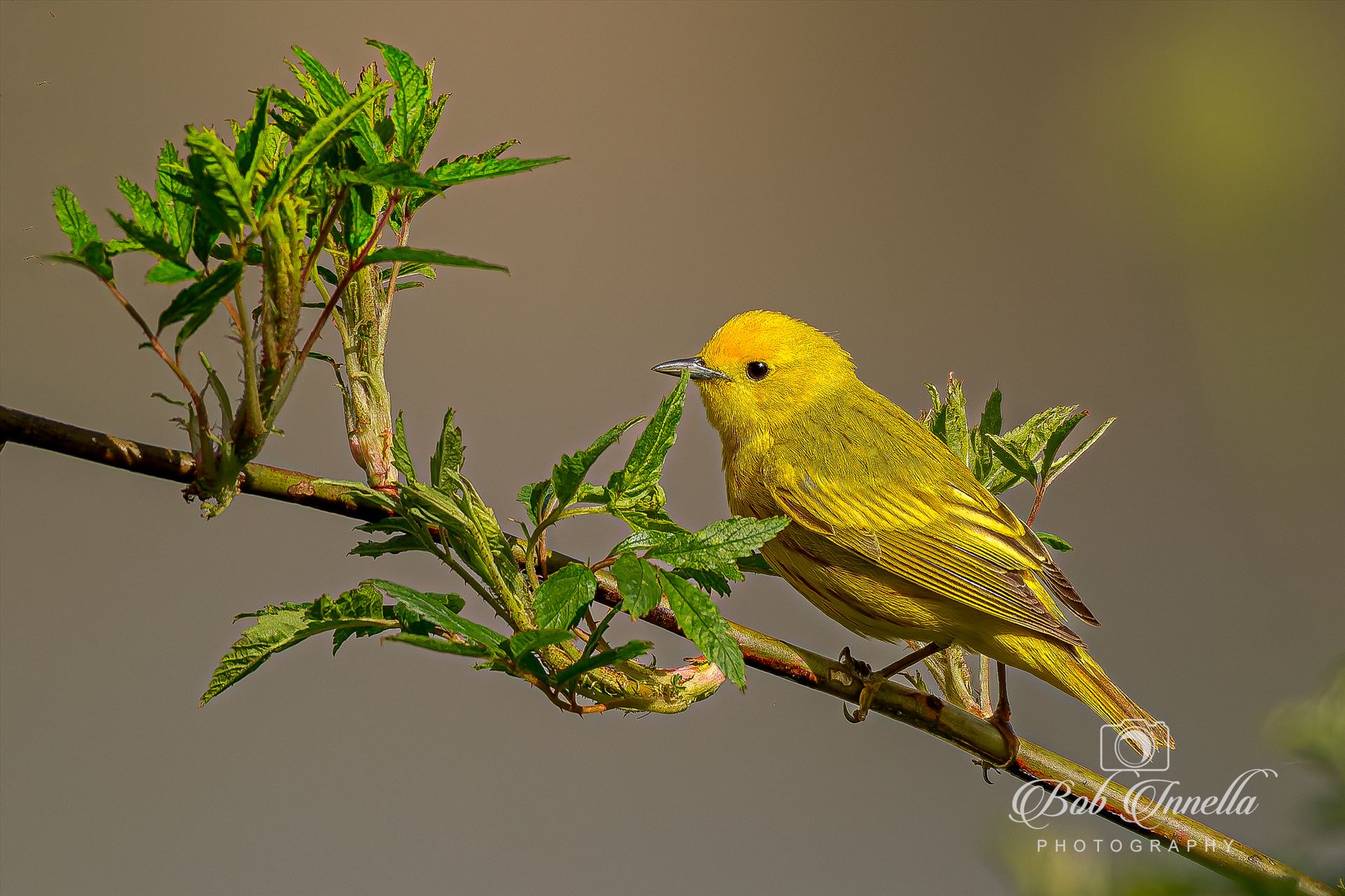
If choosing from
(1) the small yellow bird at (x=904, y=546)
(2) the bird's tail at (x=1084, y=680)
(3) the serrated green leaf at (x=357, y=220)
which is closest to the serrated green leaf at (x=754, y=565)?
(1) the small yellow bird at (x=904, y=546)

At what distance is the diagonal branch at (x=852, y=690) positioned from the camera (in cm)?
52

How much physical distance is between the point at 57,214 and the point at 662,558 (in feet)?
1.04

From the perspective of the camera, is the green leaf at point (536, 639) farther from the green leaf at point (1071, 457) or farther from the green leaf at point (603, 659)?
the green leaf at point (1071, 457)

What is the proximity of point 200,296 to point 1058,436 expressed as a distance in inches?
25.8

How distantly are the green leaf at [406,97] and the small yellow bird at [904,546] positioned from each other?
532 mm

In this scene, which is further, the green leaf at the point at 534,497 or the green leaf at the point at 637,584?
the green leaf at the point at 534,497

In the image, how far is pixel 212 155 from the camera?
451 mm

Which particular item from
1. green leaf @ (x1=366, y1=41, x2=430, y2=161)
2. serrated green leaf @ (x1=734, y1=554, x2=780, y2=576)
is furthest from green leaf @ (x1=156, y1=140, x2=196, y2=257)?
serrated green leaf @ (x1=734, y1=554, x2=780, y2=576)

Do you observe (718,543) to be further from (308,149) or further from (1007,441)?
(1007,441)

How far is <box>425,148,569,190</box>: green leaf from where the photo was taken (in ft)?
1.65

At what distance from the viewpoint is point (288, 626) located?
56cm

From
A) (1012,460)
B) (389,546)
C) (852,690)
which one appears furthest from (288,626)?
(1012,460)

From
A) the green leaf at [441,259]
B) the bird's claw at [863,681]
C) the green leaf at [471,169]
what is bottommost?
the bird's claw at [863,681]

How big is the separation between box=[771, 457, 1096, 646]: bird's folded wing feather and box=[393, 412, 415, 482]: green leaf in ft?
1.79
